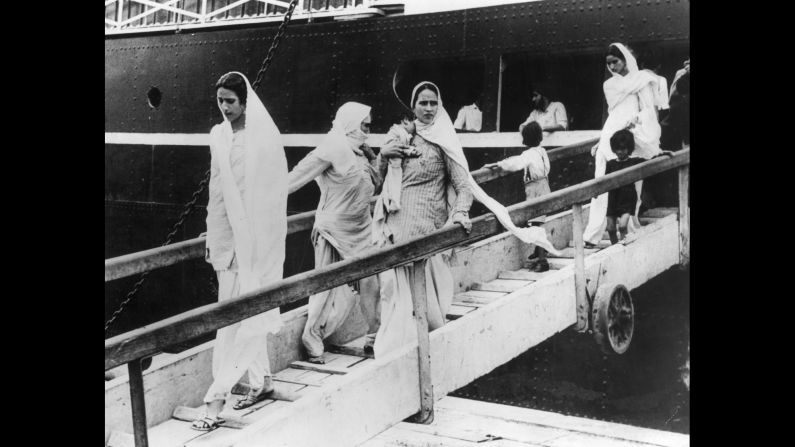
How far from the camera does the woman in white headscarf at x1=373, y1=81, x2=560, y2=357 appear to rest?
421 centimetres

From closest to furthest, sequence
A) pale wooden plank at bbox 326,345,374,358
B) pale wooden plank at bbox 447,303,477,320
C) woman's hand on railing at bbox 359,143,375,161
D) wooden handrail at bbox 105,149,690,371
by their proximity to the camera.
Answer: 1. wooden handrail at bbox 105,149,690,371
2. pale wooden plank at bbox 326,345,374,358
3. woman's hand on railing at bbox 359,143,375,161
4. pale wooden plank at bbox 447,303,477,320

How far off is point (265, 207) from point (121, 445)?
1.26 metres

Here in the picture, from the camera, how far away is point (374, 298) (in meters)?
4.74

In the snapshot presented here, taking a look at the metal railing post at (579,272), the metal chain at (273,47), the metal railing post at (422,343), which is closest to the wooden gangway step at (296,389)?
the metal railing post at (422,343)

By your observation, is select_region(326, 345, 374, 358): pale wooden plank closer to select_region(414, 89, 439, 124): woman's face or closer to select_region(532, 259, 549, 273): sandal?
select_region(414, 89, 439, 124): woman's face

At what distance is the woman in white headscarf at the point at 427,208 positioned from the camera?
421 cm

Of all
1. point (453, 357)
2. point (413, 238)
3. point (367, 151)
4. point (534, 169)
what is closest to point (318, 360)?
point (453, 357)

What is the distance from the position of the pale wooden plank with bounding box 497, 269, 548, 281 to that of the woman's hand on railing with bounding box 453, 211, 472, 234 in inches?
A: 47.5

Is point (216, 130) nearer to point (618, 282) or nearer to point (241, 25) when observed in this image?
point (618, 282)

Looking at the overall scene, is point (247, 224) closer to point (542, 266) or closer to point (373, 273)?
point (373, 273)

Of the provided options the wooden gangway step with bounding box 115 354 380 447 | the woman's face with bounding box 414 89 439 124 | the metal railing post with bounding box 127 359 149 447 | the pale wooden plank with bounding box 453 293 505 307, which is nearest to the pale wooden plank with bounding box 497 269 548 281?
the pale wooden plank with bounding box 453 293 505 307

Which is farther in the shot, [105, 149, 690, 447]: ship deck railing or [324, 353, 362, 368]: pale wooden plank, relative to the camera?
[324, 353, 362, 368]: pale wooden plank

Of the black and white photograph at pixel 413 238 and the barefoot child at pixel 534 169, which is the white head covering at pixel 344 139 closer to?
the black and white photograph at pixel 413 238
